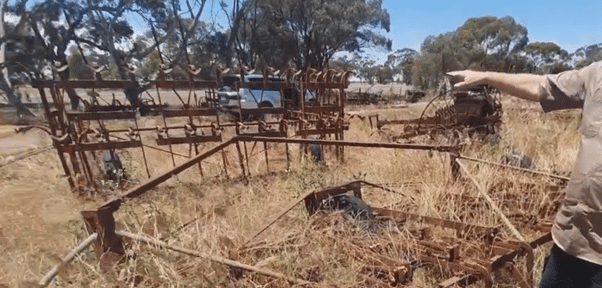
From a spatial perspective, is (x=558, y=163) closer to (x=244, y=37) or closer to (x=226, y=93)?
(x=226, y=93)

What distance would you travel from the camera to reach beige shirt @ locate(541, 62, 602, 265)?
4.76ft

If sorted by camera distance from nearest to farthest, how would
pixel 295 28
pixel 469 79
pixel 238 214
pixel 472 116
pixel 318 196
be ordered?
pixel 469 79
pixel 318 196
pixel 238 214
pixel 472 116
pixel 295 28

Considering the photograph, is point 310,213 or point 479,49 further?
point 479,49

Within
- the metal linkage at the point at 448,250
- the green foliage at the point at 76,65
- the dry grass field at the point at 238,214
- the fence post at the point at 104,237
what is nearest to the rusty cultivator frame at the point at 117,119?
the dry grass field at the point at 238,214

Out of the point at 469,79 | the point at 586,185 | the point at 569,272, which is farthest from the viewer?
the point at 469,79

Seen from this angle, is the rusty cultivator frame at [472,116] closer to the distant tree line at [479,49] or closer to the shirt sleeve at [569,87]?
the shirt sleeve at [569,87]

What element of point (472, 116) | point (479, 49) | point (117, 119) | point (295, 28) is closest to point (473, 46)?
point (479, 49)

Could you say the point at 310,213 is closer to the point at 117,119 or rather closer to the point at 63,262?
the point at 63,262

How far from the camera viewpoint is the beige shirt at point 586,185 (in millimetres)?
1452

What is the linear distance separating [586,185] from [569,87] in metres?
0.47

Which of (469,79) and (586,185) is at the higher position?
(469,79)

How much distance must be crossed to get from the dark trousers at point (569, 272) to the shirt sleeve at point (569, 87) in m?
0.69

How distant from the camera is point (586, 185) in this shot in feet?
4.81

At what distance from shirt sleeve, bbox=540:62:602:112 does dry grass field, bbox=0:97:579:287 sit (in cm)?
137
